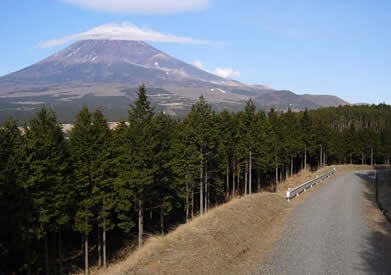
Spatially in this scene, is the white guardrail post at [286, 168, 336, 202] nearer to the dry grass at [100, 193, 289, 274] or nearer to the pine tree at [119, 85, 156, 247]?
the dry grass at [100, 193, 289, 274]

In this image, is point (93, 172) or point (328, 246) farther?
point (93, 172)

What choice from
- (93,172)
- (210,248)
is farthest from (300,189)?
(210,248)

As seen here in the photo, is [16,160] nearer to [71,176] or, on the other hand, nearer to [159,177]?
[71,176]

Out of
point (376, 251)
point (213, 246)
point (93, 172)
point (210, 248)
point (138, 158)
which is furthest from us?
point (138, 158)

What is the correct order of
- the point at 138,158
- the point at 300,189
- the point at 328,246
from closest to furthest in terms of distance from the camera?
the point at 328,246 → the point at 138,158 → the point at 300,189

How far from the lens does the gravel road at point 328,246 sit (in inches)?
410

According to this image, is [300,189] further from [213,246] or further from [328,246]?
[213,246]

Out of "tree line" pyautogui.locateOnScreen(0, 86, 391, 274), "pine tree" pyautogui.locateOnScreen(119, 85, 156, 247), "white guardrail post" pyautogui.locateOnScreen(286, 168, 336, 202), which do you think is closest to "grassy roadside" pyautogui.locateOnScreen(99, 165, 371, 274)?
"white guardrail post" pyautogui.locateOnScreen(286, 168, 336, 202)

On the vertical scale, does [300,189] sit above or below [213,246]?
below

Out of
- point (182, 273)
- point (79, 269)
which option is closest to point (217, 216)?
point (182, 273)

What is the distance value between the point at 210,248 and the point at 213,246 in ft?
0.74

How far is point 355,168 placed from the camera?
221 ft

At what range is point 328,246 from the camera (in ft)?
41.1

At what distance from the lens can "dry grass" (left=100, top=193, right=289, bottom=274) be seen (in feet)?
33.0
